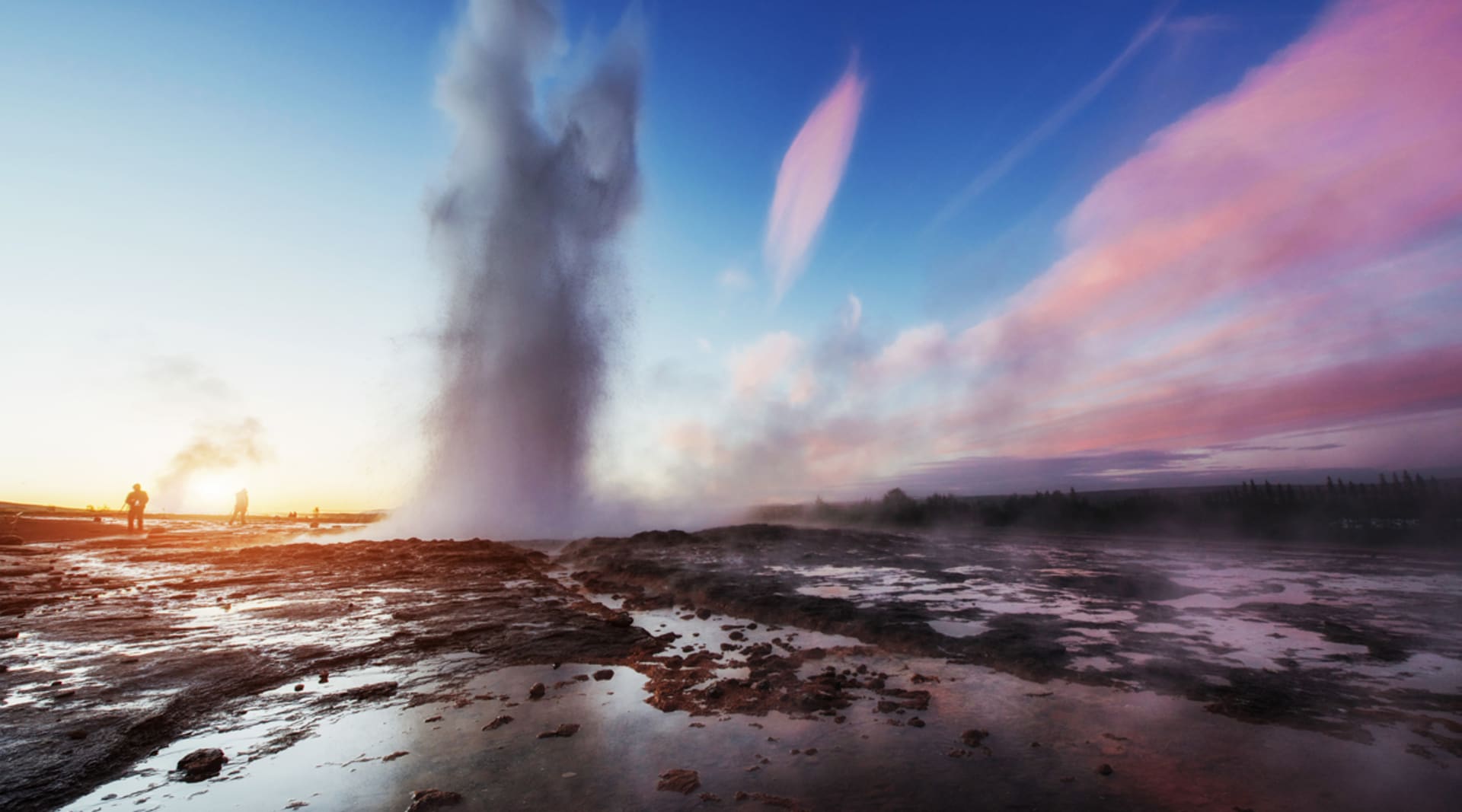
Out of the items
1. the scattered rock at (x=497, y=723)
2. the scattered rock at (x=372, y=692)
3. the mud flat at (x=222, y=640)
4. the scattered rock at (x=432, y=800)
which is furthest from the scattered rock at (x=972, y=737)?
the scattered rock at (x=372, y=692)

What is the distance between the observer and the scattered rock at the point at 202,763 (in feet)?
15.5

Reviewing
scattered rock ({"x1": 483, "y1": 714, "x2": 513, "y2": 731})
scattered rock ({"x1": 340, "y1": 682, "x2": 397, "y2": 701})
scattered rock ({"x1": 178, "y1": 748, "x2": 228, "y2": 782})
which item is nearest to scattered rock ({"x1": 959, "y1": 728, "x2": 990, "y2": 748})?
scattered rock ({"x1": 483, "y1": 714, "x2": 513, "y2": 731})

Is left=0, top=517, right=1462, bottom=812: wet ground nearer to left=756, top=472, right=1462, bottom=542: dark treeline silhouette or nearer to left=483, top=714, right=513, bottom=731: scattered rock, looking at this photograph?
left=483, top=714, right=513, bottom=731: scattered rock

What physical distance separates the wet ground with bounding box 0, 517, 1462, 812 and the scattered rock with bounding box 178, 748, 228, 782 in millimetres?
114

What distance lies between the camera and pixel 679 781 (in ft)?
14.9

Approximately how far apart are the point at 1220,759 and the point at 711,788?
4.32m

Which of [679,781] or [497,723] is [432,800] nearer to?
[497,723]

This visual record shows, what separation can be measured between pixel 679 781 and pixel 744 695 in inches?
84.9

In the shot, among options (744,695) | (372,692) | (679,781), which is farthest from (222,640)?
(679,781)

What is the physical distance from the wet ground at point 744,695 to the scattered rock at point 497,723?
0.05 meters

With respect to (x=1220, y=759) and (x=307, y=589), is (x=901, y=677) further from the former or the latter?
(x=307, y=589)

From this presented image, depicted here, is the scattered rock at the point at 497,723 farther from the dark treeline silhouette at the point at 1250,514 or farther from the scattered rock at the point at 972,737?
the dark treeline silhouette at the point at 1250,514

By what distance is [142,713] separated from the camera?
5.87m

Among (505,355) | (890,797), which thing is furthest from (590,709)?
(505,355)
